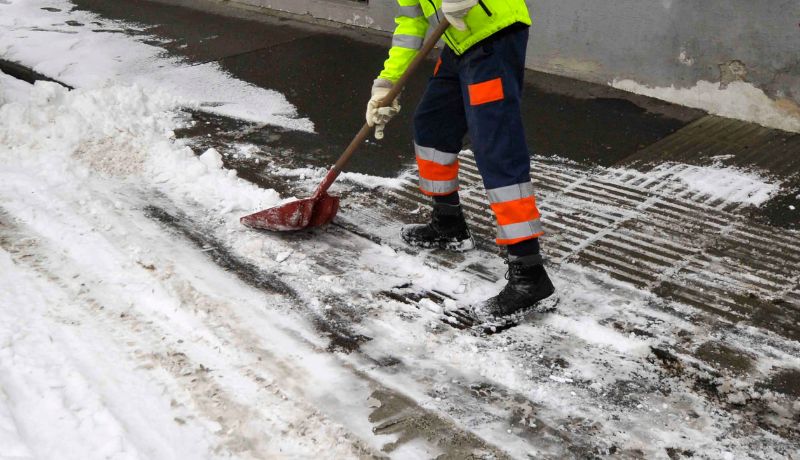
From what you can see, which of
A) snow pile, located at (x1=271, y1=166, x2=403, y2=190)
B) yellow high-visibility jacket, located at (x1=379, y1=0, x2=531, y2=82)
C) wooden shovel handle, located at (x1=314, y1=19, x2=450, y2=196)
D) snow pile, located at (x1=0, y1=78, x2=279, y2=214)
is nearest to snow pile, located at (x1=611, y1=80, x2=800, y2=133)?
snow pile, located at (x1=271, y1=166, x2=403, y2=190)

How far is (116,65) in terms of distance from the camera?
6527mm

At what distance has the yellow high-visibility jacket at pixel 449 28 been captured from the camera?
10.4 ft

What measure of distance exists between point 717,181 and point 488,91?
1.96 m

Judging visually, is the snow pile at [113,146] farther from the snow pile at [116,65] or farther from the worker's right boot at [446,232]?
the worker's right boot at [446,232]

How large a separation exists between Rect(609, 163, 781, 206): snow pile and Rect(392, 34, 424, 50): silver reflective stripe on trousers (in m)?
1.68

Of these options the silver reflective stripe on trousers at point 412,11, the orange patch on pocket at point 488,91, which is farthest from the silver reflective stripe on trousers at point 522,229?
the silver reflective stripe on trousers at point 412,11

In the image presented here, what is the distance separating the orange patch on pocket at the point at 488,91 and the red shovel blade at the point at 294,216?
3.34 ft

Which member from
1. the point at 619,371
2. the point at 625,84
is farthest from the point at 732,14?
the point at 619,371

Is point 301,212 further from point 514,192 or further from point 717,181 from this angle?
point 717,181

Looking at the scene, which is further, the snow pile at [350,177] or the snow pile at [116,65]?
the snow pile at [116,65]

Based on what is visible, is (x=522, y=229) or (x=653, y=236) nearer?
(x=522, y=229)

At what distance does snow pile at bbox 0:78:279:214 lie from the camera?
4395 millimetres

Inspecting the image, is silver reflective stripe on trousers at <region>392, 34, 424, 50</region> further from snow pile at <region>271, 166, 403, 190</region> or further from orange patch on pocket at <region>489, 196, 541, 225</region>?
snow pile at <region>271, 166, 403, 190</region>

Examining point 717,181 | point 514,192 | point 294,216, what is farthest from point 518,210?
point 717,181
